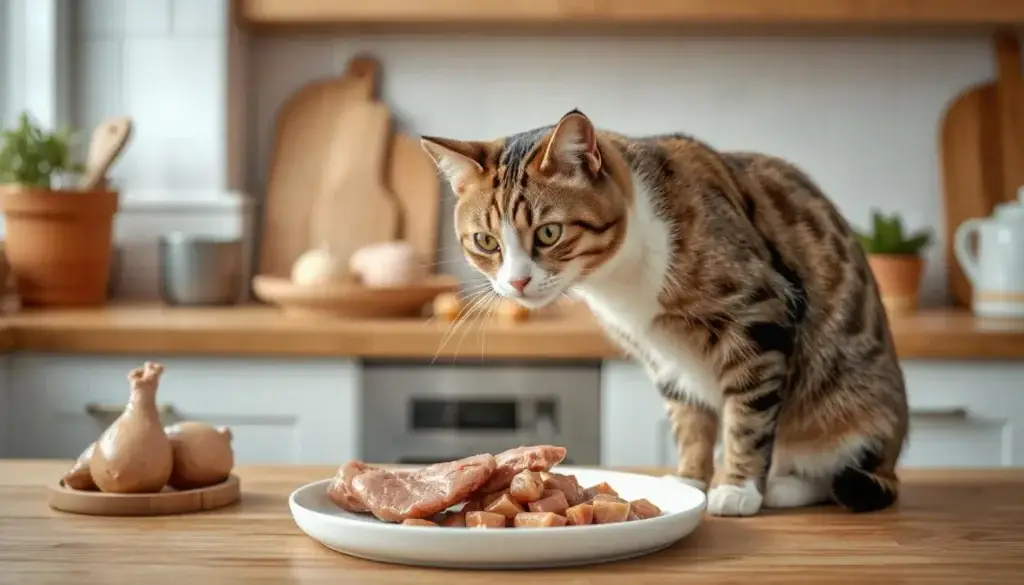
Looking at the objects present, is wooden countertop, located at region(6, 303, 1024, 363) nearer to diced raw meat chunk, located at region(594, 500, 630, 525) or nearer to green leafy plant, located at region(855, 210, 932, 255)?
green leafy plant, located at region(855, 210, 932, 255)

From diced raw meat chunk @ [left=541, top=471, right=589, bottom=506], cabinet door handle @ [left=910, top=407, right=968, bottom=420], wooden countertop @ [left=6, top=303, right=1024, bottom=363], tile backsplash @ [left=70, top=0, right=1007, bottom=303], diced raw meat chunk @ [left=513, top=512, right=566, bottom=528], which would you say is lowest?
cabinet door handle @ [left=910, top=407, right=968, bottom=420]

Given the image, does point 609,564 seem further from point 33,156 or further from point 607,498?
point 33,156

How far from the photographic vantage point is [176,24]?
298 centimetres

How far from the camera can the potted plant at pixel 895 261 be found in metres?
2.83

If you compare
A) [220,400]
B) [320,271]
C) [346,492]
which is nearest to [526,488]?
[346,492]

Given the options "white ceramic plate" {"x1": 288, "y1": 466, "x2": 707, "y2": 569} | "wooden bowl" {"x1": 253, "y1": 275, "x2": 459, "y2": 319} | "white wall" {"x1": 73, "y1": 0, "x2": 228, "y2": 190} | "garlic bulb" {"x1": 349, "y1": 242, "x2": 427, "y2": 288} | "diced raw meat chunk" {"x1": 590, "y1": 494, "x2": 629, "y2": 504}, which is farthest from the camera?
"white wall" {"x1": 73, "y1": 0, "x2": 228, "y2": 190}

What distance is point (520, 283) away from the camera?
4.27ft

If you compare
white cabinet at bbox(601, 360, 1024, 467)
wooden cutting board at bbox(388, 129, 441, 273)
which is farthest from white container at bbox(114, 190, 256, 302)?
white cabinet at bbox(601, 360, 1024, 467)

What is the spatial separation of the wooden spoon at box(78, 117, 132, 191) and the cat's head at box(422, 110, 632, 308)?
1598 mm

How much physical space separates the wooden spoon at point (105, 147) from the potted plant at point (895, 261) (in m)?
1.58

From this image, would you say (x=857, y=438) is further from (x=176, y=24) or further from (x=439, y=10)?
(x=176, y=24)

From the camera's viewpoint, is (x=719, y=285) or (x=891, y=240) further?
(x=891, y=240)

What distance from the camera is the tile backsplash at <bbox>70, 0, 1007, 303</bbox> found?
10.1ft

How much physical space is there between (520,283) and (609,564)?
1.18 feet
